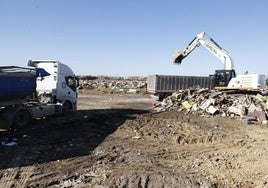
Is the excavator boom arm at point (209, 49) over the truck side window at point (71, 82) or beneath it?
over

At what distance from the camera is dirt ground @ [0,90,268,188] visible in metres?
7.47

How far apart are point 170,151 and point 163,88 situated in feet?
51.0

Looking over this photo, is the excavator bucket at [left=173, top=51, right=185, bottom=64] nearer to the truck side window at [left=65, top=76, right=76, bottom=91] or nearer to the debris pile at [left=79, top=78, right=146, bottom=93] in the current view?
the truck side window at [left=65, top=76, right=76, bottom=91]

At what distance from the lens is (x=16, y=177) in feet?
24.6

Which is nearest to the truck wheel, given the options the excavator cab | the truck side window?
the truck side window

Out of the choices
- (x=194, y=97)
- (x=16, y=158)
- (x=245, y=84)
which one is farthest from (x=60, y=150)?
(x=245, y=84)

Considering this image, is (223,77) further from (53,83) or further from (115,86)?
(115,86)

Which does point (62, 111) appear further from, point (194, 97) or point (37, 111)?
point (194, 97)

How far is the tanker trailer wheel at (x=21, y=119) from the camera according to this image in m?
13.2

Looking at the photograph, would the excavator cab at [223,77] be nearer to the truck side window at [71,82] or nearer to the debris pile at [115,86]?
the truck side window at [71,82]

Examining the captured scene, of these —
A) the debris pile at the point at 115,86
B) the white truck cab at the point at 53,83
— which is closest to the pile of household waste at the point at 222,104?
the white truck cab at the point at 53,83

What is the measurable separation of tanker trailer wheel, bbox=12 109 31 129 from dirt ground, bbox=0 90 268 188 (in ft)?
1.23

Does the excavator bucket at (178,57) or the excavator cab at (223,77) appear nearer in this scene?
the excavator cab at (223,77)

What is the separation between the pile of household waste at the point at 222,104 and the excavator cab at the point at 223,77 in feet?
7.80
